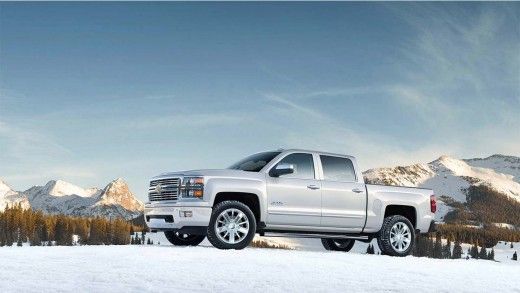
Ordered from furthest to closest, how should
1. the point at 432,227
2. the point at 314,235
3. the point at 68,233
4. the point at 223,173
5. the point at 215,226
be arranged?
the point at 68,233
the point at 432,227
the point at 314,235
the point at 223,173
the point at 215,226

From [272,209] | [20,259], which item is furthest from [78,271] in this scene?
[272,209]

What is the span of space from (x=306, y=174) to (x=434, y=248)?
520 ft

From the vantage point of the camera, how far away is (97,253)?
13781 millimetres

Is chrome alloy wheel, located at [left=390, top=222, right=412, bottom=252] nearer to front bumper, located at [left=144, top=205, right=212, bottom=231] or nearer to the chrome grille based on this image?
front bumper, located at [left=144, top=205, right=212, bottom=231]

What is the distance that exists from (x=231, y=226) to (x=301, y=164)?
7.99ft

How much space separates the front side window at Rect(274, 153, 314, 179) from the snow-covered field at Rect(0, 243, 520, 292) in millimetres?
1972

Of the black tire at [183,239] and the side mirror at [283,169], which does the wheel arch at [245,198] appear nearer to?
the side mirror at [283,169]

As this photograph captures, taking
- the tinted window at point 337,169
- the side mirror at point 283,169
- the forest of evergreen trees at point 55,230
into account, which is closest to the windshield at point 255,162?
the side mirror at point 283,169

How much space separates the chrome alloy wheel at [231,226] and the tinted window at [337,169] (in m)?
2.52

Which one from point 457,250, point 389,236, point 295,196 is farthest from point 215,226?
point 457,250

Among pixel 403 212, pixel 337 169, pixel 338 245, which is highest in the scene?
pixel 337 169

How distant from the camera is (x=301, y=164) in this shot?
16609 mm

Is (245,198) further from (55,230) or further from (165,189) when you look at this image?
(55,230)

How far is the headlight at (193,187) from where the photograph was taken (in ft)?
49.8
